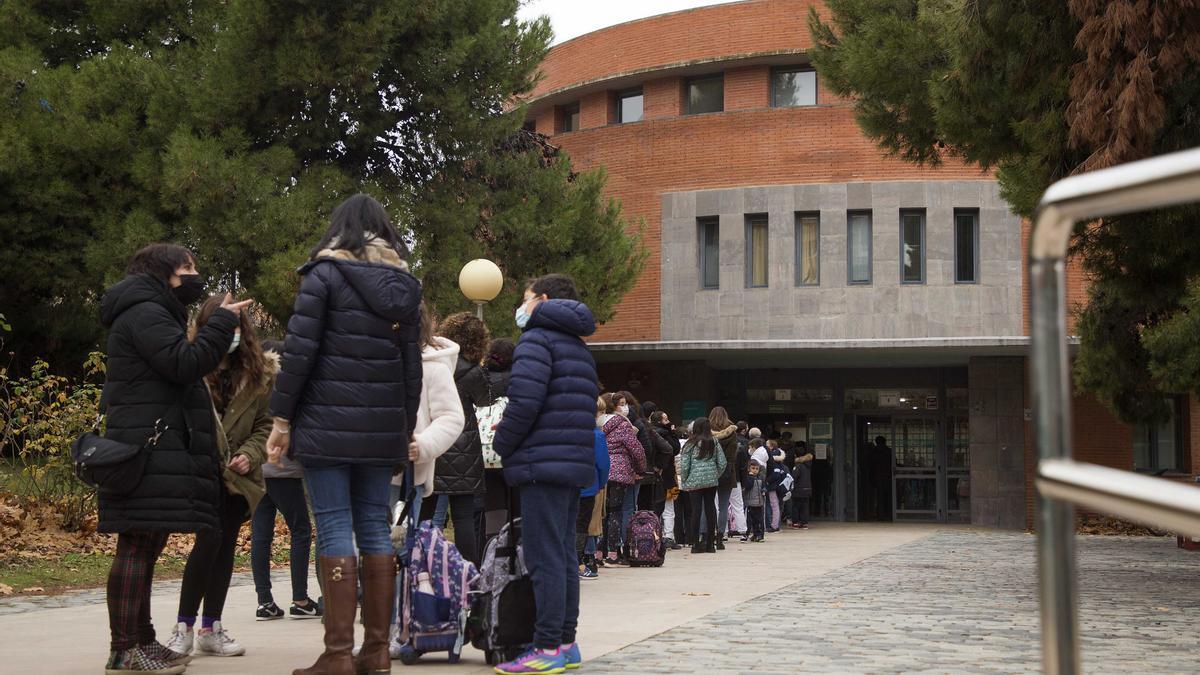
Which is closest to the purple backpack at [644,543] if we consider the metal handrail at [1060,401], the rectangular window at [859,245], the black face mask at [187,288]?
the black face mask at [187,288]

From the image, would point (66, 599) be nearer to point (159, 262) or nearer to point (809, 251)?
point (159, 262)

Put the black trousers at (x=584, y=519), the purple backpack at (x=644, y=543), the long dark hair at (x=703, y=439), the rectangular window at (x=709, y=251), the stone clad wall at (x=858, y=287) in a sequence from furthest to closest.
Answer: the rectangular window at (x=709, y=251)
the stone clad wall at (x=858, y=287)
the long dark hair at (x=703, y=439)
the purple backpack at (x=644, y=543)
the black trousers at (x=584, y=519)

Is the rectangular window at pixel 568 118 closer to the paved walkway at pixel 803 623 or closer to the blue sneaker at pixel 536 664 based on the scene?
the paved walkway at pixel 803 623

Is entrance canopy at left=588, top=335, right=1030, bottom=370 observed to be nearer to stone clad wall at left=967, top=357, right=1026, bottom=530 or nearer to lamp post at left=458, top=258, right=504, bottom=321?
stone clad wall at left=967, top=357, right=1026, bottom=530

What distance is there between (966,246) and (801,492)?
658 centimetres

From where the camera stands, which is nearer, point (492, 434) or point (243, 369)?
point (243, 369)

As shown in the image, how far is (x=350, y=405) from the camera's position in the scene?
210 inches

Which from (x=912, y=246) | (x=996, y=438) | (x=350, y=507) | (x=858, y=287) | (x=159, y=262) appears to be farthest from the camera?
(x=996, y=438)

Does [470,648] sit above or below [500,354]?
below

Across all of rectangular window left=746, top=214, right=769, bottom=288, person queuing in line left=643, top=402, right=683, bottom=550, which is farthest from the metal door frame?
person queuing in line left=643, top=402, right=683, bottom=550

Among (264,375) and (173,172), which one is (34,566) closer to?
(264,375)

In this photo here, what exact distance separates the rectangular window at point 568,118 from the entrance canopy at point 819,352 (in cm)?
679

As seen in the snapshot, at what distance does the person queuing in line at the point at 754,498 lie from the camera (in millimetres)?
20859

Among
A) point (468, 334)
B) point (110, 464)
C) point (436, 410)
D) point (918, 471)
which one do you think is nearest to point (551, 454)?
point (436, 410)
